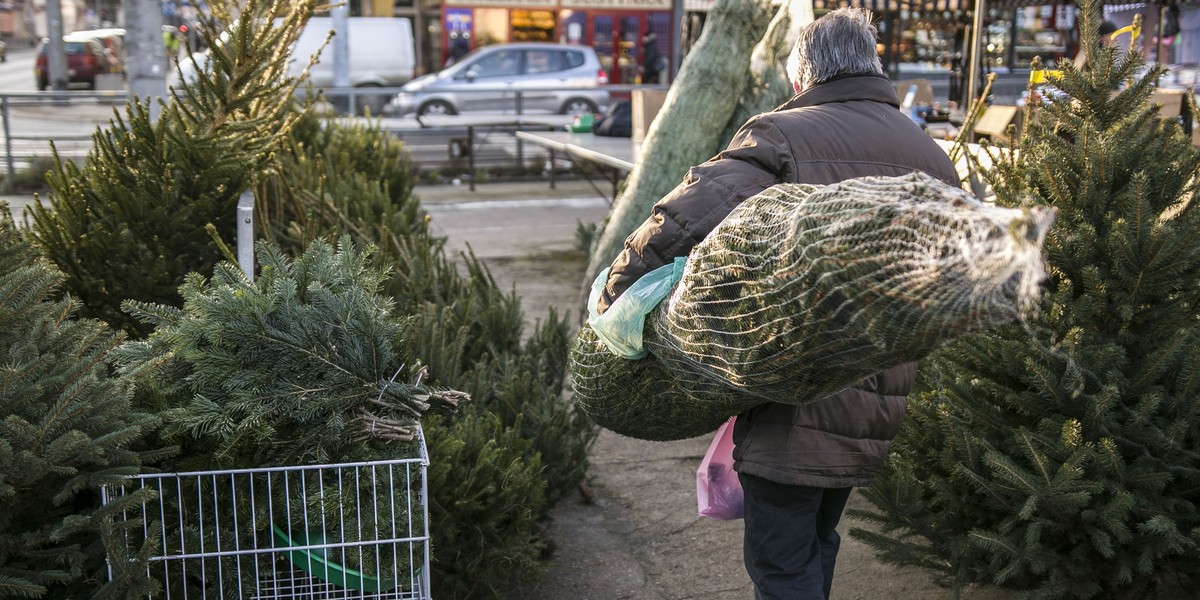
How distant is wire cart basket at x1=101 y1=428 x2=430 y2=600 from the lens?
256cm

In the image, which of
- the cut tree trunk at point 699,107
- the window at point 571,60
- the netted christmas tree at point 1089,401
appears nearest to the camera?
the netted christmas tree at point 1089,401

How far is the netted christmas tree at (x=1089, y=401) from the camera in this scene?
2.83 meters

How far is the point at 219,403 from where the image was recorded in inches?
101

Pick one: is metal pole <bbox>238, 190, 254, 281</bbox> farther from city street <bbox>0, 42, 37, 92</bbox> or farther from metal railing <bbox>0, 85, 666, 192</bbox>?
city street <bbox>0, 42, 37, 92</bbox>

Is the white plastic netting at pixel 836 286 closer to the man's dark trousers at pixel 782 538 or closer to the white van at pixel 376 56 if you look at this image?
the man's dark trousers at pixel 782 538

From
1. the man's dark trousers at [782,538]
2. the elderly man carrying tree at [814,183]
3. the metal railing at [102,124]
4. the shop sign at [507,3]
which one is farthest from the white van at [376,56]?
the man's dark trousers at [782,538]

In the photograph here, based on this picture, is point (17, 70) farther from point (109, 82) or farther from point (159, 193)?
point (159, 193)

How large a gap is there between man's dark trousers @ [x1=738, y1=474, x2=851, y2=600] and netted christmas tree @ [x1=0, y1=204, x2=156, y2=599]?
4.59 ft

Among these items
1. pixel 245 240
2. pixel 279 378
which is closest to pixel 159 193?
pixel 245 240

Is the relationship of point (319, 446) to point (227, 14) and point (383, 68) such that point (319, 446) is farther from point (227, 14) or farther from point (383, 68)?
point (383, 68)

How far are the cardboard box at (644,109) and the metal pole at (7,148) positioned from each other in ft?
24.7

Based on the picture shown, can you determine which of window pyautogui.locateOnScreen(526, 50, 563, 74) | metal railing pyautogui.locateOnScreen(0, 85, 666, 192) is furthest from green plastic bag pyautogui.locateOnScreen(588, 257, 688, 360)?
window pyautogui.locateOnScreen(526, 50, 563, 74)

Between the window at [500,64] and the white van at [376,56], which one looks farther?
the white van at [376,56]

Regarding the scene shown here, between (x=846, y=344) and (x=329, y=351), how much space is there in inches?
51.1
